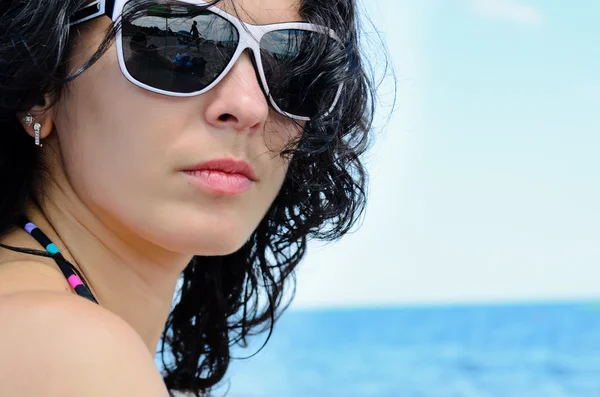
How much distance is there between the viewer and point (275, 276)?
100 inches

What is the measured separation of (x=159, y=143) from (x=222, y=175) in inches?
5.5

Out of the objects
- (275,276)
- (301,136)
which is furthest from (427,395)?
(301,136)

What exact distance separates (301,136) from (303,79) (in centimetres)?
13

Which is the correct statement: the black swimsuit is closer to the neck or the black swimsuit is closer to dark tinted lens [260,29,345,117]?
the neck

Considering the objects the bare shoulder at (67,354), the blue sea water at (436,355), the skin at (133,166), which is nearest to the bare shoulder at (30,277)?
the skin at (133,166)

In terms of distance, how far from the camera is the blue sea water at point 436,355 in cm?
1149

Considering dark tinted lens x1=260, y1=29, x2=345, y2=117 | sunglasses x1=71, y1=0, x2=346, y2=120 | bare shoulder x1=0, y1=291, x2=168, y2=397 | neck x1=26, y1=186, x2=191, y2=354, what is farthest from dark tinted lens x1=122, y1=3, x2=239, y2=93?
bare shoulder x1=0, y1=291, x2=168, y2=397

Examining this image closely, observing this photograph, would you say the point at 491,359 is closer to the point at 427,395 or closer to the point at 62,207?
the point at 427,395

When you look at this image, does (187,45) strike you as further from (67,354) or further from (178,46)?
(67,354)

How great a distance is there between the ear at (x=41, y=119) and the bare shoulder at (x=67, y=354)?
522 millimetres

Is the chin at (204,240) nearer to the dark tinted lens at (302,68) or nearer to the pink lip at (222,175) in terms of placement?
the pink lip at (222,175)

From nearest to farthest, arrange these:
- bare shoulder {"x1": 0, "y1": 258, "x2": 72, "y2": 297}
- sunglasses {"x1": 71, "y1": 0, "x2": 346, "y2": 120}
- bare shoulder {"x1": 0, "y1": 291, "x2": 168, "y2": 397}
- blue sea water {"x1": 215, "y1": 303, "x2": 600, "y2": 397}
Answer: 1. bare shoulder {"x1": 0, "y1": 291, "x2": 168, "y2": 397}
2. bare shoulder {"x1": 0, "y1": 258, "x2": 72, "y2": 297}
3. sunglasses {"x1": 71, "y1": 0, "x2": 346, "y2": 120}
4. blue sea water {"x1": 215, "y1": 303, "x2": 600, "y2": 397}

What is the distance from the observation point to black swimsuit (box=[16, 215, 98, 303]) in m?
1.45

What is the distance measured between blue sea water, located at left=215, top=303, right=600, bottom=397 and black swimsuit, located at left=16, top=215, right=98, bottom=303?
165 inches
